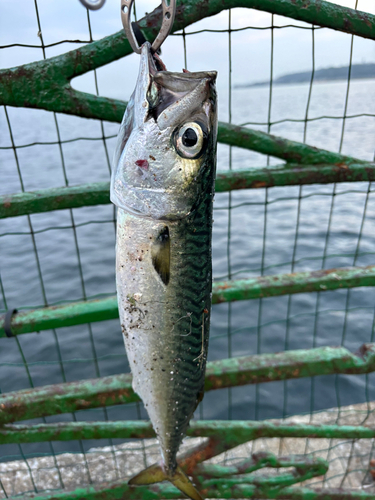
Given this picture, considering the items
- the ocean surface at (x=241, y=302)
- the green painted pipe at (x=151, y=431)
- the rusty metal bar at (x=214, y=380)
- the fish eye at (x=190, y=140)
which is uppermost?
the fish eye at (x=190, y=140)

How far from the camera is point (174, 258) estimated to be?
1.07m

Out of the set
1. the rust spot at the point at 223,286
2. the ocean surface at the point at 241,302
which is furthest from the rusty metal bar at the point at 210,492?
the rust spot at the point at 223,286

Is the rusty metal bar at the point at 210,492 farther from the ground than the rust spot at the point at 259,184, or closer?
closer

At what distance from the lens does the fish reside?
0.93 m

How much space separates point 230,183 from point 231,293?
50cm

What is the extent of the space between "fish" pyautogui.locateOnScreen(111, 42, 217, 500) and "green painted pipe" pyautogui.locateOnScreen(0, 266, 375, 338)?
0.49m

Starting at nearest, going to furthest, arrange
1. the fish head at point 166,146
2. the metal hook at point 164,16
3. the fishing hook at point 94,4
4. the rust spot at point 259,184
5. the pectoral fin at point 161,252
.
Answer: the metal hook at point 164,16 → the fish head at point 166,146 → the pectoral fin at point 161,252 → the fishing hook at point 94,4 → the rust spot at point 259,184

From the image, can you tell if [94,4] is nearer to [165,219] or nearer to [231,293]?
[165,219]

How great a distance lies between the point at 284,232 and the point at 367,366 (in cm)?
603

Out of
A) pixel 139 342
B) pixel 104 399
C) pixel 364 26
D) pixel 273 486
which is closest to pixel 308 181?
pixel 364 26

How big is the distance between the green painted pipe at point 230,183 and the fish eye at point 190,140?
66cm

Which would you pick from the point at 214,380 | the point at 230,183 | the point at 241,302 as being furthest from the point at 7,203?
the point at 241,302

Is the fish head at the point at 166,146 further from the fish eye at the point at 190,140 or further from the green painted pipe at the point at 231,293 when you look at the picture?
the green painted pipe at the point at 231,293

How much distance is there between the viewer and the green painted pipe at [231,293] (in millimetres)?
1625
